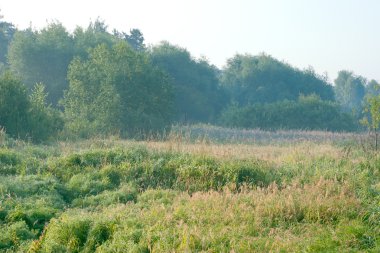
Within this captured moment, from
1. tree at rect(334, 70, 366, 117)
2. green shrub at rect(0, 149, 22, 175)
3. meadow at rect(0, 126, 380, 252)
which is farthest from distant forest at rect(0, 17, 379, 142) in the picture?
tree at rect(334, 70, 366, 117)

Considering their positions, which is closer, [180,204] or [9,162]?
[180,204]

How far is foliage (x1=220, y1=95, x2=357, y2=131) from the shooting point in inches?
1807

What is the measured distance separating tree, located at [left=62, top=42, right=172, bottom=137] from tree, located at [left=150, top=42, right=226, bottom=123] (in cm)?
1505

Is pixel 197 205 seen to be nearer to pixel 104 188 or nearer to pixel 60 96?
pixel 104 188

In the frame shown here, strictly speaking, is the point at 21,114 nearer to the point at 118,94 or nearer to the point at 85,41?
the point at 118,94

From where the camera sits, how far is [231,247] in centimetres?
741

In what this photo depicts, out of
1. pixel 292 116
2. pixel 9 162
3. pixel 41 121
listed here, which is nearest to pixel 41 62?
pixel 41 121

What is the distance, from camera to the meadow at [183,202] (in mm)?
7848

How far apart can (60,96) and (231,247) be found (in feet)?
110

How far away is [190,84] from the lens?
48438mm

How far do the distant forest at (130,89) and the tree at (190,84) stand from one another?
0.10 meters

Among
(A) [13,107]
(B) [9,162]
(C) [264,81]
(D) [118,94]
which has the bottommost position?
(B) [9,162]

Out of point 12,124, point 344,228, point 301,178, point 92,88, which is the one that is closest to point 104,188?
point 301,178

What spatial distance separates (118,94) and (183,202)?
62.4 ft
